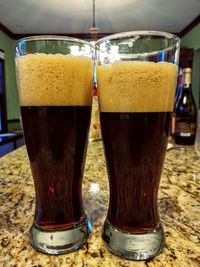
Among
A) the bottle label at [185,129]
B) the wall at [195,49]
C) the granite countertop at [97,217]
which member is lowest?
the granite countertop at [97,217]

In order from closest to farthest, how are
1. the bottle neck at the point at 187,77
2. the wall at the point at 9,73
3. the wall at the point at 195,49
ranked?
1. the bottle neck at the point at 187,77
2. the wall at the point at 195,49
3. the wall at the point at 9,73

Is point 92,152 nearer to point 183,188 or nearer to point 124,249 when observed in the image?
point 183,188

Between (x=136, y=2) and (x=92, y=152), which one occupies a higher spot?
(x=136, y=2)

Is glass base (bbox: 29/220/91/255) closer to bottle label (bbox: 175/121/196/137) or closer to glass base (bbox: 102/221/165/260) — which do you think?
glass base (bbox: 102/221/165/260)

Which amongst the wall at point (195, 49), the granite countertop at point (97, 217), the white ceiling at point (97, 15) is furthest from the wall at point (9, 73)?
the granite countertop at point (97, 217)

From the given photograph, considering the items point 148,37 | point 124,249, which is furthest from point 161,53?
point 124,249

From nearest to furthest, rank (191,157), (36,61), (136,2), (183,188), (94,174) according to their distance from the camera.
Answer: (36,61), (183,188), (94,174), (191,157), (136,2)

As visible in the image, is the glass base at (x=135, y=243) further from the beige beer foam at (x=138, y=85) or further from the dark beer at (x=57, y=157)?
the beige beer foam at (x=138, y=85)
